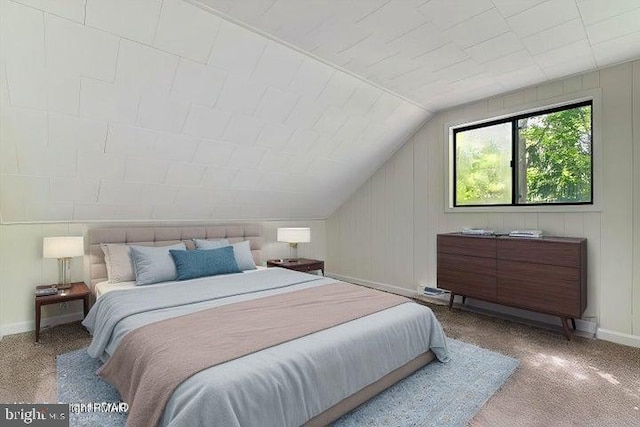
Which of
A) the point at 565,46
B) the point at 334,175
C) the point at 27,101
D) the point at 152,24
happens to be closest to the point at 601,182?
the point at 565,46

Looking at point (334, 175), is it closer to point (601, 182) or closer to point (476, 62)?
point (476, 62)

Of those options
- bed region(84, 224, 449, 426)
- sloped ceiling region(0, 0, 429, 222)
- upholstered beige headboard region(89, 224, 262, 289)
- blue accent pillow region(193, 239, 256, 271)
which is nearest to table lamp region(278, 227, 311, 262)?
upholstered beige headboard region(89, 224, 262, 289)

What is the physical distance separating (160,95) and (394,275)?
3.67 meters

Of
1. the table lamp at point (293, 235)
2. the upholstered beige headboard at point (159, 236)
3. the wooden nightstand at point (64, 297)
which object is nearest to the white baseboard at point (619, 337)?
the table lamp at point (293, 235)

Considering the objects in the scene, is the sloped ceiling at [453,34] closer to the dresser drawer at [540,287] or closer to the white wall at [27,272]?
the dresser drawer at [540,287]

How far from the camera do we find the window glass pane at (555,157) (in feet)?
10.6

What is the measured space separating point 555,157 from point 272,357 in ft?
11.5

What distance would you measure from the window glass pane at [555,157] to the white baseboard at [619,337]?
1.21m

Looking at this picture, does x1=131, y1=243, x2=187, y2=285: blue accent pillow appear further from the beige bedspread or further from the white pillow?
the beige bedspread

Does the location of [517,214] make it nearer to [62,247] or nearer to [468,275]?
[468,275]

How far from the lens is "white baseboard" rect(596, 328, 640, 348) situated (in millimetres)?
2836

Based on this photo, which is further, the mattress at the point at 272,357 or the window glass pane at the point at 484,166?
the window glass pane at the point at 484,166

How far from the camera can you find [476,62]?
283 cm

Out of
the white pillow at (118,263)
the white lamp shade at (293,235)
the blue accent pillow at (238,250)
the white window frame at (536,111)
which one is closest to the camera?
the white window frame at (536,111)
